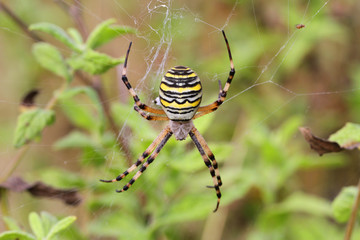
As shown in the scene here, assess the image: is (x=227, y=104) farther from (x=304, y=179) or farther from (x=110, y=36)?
(x=110, y=36)

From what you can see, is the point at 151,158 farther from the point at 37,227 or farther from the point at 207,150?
the point at 37,227

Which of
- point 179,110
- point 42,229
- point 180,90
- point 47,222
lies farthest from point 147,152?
point 42,229

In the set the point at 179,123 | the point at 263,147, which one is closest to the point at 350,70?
the point at 263,147

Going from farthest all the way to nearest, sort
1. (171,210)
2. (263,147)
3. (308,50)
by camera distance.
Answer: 1. (308,50)
2. (263,147)
3. (171,210)

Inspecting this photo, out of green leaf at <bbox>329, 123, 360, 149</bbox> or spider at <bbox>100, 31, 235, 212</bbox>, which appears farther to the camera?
spider at <bbox>100, 31, 235, 212</bbox>

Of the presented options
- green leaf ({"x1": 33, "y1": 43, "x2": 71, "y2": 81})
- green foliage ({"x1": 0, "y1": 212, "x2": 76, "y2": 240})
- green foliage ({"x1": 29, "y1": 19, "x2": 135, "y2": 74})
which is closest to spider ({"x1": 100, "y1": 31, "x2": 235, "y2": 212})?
green foliage ({"x1": 29, "y1": 19, "x2": 135, "y2": 74})

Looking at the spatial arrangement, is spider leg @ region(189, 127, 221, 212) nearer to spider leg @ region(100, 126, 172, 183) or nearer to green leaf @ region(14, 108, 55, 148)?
spider leg @ region(100, 126, 172, 183)

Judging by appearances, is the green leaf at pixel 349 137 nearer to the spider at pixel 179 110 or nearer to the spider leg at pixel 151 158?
the spider at pixel 179 110
